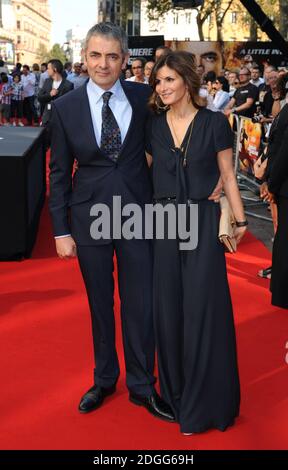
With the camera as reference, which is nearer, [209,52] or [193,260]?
[193,260]

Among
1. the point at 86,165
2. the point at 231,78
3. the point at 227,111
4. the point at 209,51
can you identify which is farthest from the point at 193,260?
the point at 209,51

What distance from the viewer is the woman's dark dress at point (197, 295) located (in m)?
3.09

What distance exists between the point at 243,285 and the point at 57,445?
3.08 m

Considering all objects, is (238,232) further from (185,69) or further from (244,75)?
(244,75)

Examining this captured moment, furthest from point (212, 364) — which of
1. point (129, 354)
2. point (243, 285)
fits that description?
point (243, 285)

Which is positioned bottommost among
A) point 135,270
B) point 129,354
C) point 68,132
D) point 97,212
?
point 129,354

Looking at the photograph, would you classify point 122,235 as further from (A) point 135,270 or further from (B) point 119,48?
(B) point 119,48

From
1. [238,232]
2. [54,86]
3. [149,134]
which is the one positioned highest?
[149,134]

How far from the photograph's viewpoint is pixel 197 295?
3145 mm

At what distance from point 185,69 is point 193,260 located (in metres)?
0.90

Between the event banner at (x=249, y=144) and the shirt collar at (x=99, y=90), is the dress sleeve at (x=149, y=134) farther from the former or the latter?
the event banner at (x=249, y=144)

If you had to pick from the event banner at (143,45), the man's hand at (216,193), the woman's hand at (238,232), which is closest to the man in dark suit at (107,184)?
the man's hand at (216,193)

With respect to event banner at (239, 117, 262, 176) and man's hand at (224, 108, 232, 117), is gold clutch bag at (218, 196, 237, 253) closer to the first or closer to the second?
event banner at (239, 117, 262, 176)
